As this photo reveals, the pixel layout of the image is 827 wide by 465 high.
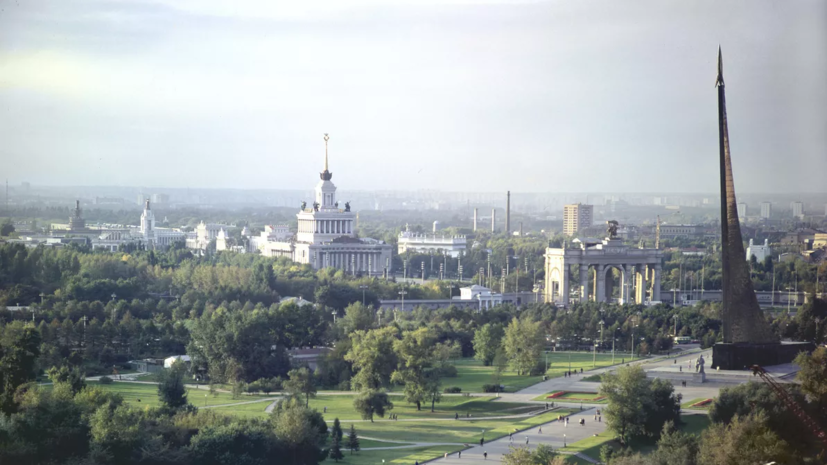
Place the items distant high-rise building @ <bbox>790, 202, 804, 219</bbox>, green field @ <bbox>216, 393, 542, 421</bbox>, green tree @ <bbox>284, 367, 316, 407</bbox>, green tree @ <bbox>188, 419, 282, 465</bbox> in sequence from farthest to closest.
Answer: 1. distant high-rise building @ <bbox>790, 202, 804, 219</bbox>
2. green tree @ <bbox>284, 367, 316, 407</bbox>
3. green field @ <bbox>216, 393, 542, 421</bbox>
4. green tree @ <bbox>188, 419, 282, 465</bbox>

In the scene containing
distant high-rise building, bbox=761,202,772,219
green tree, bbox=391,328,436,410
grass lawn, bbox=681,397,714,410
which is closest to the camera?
grass lawn, bbox=681,397,714,410

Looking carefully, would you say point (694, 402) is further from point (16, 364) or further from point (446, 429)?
point (16, 364)

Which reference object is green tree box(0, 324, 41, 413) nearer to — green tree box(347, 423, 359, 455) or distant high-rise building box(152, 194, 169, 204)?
green tree box(347, 423, 359, 455)

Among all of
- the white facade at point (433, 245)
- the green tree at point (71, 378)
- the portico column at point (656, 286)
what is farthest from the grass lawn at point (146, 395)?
the white facade at point (433, 245)

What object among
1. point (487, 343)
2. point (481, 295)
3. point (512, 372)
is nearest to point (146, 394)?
point (512, 372)

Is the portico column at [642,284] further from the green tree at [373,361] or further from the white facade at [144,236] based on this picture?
the white facade at [144,236]

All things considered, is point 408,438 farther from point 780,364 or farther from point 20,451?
point 780,364

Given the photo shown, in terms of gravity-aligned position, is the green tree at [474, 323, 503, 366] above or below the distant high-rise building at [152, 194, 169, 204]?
Result: below

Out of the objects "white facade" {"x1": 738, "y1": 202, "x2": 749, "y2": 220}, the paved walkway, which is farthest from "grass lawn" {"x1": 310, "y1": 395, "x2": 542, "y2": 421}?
"white facade" {"x1": 738, "y1": 202, "x2": 749, "y2": 220}

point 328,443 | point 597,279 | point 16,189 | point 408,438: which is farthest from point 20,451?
point 597,279
